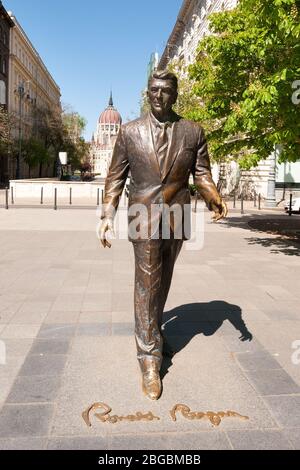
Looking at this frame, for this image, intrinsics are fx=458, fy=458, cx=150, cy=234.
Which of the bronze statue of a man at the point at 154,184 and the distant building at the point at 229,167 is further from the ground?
the distant building at the point at 229,167

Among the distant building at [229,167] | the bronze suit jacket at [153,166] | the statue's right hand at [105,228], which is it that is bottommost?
the statue's right hand at [105,228]

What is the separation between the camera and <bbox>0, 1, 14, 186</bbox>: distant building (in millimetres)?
53625

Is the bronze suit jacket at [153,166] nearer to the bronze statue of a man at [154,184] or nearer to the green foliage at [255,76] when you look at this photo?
the bronze statue of a man at [154,184]

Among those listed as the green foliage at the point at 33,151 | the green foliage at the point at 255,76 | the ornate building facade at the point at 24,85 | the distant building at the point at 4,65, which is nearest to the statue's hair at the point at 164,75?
the green foliage at the point at 255,76

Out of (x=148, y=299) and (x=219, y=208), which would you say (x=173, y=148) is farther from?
(x=148, y=299)

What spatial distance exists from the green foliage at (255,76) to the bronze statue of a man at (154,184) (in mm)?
5960

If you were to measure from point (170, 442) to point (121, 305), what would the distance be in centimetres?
321

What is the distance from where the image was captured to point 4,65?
185 feet

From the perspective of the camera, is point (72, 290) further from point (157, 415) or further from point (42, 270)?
point (157, 415)

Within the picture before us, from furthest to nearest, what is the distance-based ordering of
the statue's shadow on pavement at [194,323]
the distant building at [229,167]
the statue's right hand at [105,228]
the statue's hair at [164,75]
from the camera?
the distant building at [229,167] → the statue's shadow on pavement at [194,323] → the statue's right hand at [105,228] → the statue's hair at [164,75]

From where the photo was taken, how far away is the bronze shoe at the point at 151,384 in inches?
137

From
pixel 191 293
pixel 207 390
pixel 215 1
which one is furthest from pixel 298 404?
pixel 215 1

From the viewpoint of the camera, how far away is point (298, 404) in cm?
340

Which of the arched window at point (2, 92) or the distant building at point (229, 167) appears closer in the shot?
the distant building at point (229, 167)
